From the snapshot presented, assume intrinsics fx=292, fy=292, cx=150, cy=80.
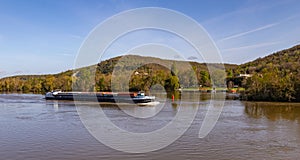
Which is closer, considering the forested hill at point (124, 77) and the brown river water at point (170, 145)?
the brown river water at point (170, 145)

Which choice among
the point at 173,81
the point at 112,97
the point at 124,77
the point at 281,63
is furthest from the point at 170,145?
the point at 281,63

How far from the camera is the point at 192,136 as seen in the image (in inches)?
592

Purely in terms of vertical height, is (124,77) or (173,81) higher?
(124,77)

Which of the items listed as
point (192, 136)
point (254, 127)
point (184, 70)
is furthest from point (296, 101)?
point (184, 70)

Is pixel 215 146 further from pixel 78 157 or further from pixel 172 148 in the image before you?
pixel 78 157

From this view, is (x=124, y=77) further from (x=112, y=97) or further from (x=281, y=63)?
(x=281, y=63)

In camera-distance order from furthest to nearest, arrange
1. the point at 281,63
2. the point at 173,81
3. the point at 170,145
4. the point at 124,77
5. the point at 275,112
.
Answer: the point at 173,81 < the point at 281,63 < the point at 124,77 < the point at 275,112 < the point at 170,145

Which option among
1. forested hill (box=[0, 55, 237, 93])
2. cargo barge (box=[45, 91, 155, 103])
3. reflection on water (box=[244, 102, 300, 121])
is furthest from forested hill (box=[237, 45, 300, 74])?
cargo barge (box=[45, 91, 155, 103])

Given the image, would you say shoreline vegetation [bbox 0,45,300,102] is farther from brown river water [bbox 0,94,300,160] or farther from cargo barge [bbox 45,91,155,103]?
brown river water [bbox 0,94,300,160]

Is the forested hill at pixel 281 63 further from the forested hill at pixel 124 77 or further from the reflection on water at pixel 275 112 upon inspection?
the reflection on water at pixel 275 112

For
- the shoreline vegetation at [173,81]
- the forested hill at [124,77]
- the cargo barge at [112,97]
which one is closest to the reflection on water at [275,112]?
the shoreline vegetation at [173,81]

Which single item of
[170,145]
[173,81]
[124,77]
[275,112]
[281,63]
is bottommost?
[170,145]

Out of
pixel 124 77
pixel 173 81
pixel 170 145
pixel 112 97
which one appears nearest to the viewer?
pixel 170 145

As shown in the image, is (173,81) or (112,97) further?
(173,81)
